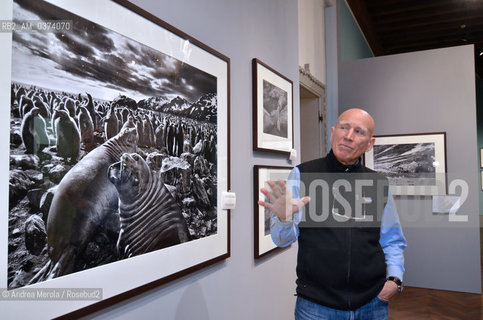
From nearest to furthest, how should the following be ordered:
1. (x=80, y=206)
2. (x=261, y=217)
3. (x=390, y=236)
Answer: (x=80, y=206), (x=390, y=236), (x=261, y=217)

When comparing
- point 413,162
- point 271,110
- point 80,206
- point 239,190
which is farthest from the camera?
point 413,162

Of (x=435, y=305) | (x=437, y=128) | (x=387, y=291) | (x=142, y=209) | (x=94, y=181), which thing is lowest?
(x=435, y=305)

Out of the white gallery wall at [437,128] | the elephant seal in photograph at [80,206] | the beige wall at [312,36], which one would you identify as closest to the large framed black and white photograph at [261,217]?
the elephant seal in photograph at [80,206]

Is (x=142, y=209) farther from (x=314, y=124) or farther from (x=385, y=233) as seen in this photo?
(x=314, y=124)

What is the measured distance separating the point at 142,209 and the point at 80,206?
293mm

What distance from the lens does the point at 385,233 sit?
6.21ft

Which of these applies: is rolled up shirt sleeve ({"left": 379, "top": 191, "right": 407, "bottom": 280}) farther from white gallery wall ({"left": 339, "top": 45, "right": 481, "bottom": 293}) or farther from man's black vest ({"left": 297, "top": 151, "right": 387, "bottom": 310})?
white gallery wall ({"left": 339, "top": 45, "right": 481, "bottom": 293})

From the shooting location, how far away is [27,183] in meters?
0.94

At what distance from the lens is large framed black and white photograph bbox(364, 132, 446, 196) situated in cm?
470

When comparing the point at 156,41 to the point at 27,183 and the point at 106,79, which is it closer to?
the point at 106,79

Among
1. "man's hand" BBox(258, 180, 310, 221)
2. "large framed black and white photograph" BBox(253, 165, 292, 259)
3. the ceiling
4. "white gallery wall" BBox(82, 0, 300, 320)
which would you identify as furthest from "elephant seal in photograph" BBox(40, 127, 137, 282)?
the ceiling

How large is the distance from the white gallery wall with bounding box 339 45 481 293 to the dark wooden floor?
175 mm

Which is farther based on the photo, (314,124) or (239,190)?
(314,124)

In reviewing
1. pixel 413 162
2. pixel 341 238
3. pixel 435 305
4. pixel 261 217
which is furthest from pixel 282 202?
pixel 413 162
